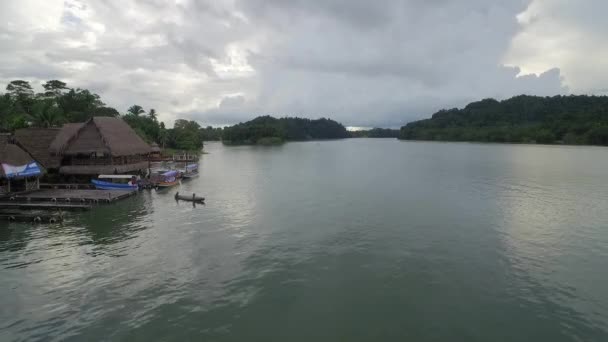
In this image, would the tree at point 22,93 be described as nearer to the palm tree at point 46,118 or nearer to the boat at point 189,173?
the palm tree at point 46,118

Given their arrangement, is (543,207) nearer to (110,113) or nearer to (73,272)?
(73,272)

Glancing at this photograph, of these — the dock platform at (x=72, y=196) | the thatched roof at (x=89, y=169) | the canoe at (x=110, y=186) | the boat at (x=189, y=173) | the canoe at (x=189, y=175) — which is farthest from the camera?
the boat at (x=189, y=173)

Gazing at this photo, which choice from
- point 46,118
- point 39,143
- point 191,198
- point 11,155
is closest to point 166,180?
point 191,198

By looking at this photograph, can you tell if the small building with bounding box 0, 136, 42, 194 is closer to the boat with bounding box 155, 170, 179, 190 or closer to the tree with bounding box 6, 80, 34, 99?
the boat with bounding box 155, 170, 179, 190

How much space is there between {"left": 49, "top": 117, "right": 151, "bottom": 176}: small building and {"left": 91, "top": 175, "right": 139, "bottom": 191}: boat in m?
0.99

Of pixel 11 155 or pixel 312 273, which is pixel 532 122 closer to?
pixel 312 273

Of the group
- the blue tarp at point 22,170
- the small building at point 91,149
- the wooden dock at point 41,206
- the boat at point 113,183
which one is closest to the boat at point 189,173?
the small building at point 91,149

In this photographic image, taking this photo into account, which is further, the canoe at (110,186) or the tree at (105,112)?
the tree at (105,112)

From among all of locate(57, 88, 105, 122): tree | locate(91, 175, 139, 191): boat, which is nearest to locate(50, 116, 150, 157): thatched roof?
locate(91, 175, 139, 191): boat

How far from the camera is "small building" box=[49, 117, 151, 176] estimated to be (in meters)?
37.2

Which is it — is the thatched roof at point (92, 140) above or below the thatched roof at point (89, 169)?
above

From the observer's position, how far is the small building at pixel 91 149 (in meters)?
37.2

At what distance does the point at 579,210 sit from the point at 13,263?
133 feet

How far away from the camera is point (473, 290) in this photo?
15289mm
